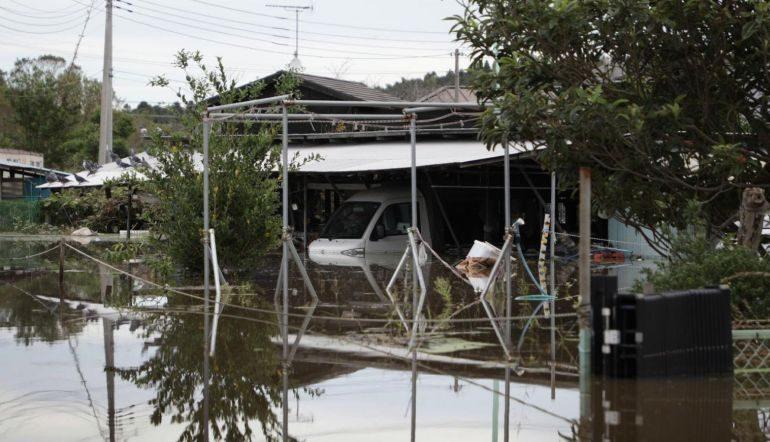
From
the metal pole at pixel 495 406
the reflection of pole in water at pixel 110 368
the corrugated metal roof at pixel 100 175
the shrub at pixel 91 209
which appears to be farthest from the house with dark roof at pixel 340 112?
the metal pole at pixel 495 406

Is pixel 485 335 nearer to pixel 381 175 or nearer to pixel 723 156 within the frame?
pixel 723 156

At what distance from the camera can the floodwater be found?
781 centimetres

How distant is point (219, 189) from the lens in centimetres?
1906

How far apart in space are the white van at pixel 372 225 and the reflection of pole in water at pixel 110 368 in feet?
43.7

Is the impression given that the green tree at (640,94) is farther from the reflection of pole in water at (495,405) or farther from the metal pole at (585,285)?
the reflection of pole in water at (495,405)

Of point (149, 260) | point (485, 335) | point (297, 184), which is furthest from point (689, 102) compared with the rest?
point (297, 184)

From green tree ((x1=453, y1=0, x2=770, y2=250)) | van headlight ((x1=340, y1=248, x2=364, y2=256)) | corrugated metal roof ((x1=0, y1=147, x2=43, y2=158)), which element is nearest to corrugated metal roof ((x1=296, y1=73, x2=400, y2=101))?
van headlight ((x1=340, y1=248, x2=364, y2=256))

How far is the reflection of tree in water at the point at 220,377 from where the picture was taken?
8227mm

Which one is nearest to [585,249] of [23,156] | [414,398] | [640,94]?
[414,398]

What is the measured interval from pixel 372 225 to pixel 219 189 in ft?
29.5

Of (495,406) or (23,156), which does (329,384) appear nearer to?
(495,406)

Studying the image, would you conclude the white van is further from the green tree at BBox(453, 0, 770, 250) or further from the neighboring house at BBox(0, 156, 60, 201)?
the neighboring house at BBox(0, 156, 60, 201)

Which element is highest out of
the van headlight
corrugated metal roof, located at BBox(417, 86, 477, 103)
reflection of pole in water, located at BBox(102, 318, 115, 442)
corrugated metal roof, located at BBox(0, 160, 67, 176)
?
corrugated metal roof, located at BBox(417, 86, 477, 103)

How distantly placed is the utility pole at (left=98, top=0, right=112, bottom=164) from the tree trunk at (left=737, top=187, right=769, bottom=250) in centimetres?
4124
